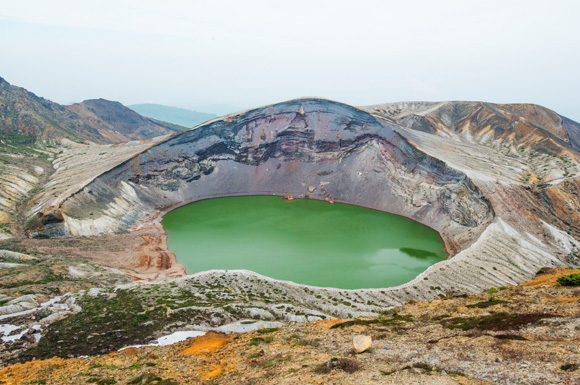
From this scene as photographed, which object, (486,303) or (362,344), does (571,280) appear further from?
(362,344)

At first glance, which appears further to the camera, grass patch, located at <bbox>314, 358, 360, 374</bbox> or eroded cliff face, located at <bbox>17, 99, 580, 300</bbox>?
eroded cliff face, located at <bbox>17, 99, 580, 300</bbox>

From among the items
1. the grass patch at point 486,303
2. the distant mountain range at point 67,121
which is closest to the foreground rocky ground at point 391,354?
the grass patch at point 486,303

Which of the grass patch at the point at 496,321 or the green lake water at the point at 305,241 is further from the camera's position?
the green lake water at the point at 305,241

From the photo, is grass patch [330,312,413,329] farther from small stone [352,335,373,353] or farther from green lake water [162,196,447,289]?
green lake water [162,196,447,289]

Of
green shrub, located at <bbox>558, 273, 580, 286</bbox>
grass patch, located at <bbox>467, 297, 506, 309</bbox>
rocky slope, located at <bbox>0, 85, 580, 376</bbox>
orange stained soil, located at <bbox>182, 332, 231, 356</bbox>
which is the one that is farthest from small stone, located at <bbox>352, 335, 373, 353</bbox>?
green shrub, located at <bbox>558, 273, 580, 286</bbox>

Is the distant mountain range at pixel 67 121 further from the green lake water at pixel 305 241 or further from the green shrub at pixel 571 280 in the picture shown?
the green shrub at pixel 571 280

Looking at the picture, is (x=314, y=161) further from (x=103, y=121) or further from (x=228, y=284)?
(x=103, y=121)

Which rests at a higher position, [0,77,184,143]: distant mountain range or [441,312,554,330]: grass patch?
[0,77,184,143]: distant mountain range
